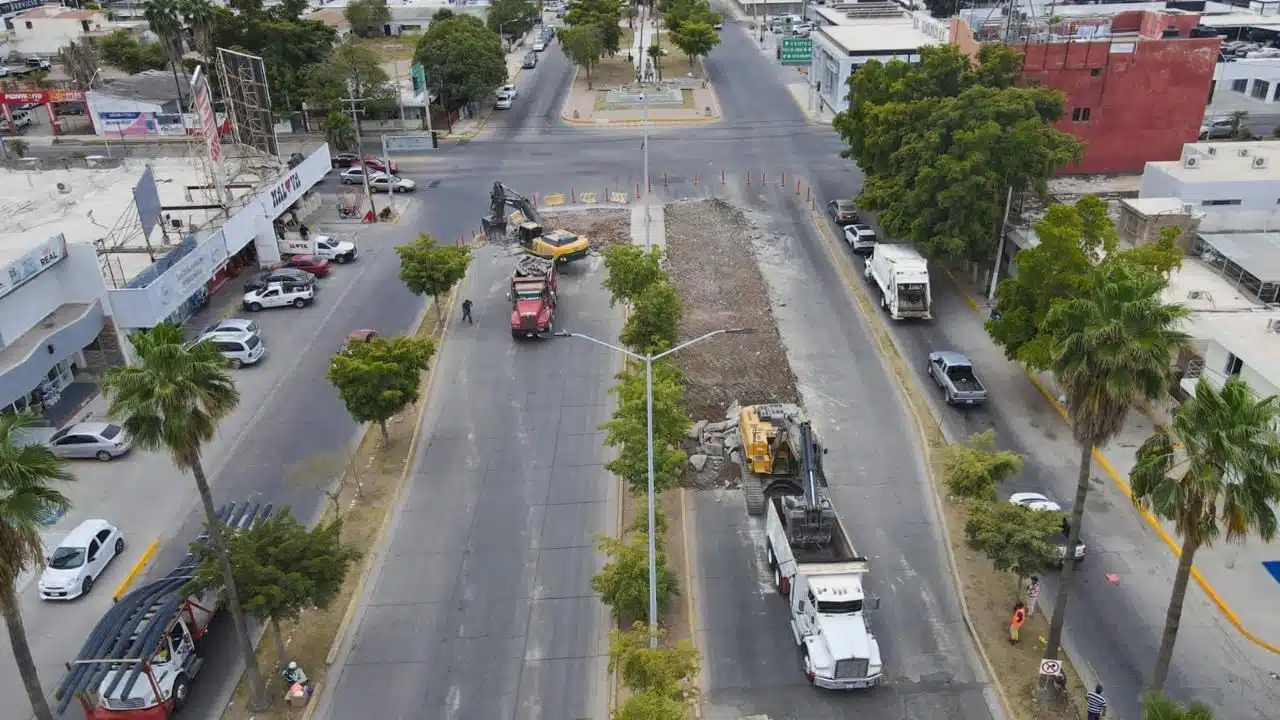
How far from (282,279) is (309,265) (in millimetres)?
3599

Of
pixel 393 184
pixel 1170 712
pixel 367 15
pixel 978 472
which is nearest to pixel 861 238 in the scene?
pixel 978 472

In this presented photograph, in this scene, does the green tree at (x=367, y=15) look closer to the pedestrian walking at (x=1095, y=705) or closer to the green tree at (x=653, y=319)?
the green tree at (x=653, y=319)

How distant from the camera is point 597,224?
186ft

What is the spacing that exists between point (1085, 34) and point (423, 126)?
50.5m

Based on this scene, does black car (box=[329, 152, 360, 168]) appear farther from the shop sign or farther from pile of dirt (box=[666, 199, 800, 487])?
the shop sign

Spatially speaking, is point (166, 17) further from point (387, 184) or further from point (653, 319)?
point (653, 319)

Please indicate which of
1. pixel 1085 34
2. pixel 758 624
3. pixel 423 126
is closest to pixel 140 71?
pixel 423 126

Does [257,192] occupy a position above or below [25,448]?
below

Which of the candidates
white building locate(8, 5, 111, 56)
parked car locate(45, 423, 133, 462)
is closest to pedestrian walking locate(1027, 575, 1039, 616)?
parked car locate(45, 423, 133, 462)

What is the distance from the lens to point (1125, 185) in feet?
171

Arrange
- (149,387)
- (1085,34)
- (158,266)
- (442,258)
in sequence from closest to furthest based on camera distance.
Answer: (149,387) < (158,266) < (442,258) < (1085,34)

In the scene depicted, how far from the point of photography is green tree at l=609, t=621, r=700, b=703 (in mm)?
20125

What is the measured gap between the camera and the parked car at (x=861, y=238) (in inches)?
1989

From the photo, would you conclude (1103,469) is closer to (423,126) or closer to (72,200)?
(72,200)
